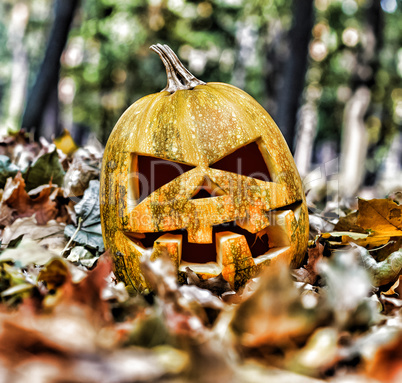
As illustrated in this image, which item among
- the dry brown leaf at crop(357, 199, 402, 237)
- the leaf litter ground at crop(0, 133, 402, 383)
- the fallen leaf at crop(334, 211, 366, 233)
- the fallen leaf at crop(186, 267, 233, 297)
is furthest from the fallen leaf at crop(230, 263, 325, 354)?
the fallen leaf at crop(334, 211, 366, 233)

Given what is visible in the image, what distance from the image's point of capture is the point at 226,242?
1.61m

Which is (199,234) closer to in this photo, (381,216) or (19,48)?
(381,216)

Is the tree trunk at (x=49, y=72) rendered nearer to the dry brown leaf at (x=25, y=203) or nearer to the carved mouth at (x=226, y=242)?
the dry brown leaf at (x=25, y=203)

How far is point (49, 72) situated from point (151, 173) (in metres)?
3.04

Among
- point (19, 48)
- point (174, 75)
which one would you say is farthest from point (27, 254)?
point (19, 48)

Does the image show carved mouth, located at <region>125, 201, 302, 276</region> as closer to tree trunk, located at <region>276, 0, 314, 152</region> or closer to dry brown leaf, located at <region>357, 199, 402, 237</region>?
dry brown leaf, located at <region>357, 199, 402, 237</region>

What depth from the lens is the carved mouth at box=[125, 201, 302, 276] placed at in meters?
1.62

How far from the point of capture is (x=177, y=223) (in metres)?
1.61

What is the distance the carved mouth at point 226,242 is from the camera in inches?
63.8

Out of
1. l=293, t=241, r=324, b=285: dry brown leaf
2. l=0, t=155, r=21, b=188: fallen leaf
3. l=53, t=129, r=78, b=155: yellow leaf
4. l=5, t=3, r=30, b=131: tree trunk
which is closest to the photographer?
l=293, t=241, r=324, b=285: dry brown leaf

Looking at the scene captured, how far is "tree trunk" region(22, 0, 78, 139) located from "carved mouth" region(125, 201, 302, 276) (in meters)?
3.04

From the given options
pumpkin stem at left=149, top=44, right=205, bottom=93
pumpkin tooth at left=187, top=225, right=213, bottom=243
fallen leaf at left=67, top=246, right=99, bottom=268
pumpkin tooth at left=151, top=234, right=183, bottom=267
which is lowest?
fallen leaf at left=67, top=246, right=99, bottom=268

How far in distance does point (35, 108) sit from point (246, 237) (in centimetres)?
328

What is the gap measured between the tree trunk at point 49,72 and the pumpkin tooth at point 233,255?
3241 millimetres
